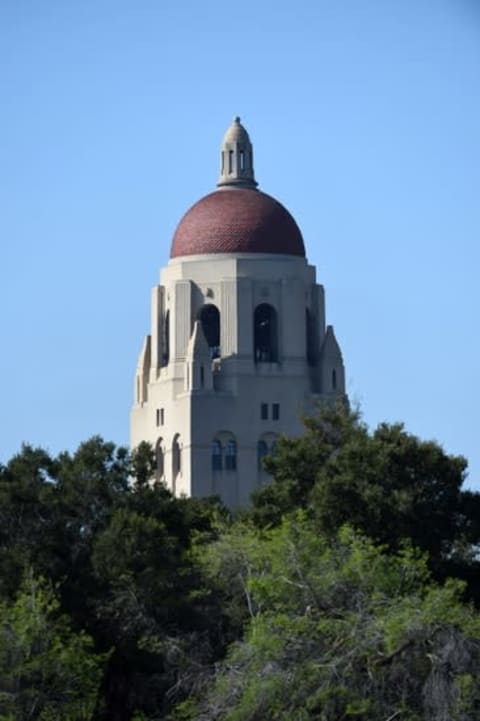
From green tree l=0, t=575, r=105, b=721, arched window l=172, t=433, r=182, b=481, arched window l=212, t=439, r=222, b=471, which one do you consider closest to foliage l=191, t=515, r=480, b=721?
green tree l=0, t=575, r=105, b=721

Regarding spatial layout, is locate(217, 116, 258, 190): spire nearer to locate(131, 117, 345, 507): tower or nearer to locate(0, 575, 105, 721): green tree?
locate(131, 117, 345, 507): tower

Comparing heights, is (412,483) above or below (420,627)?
above

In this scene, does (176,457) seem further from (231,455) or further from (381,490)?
(381,490)

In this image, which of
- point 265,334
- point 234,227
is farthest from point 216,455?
point 234,227

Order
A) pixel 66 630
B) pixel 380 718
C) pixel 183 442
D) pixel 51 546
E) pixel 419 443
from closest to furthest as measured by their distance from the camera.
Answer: pixel 380 718, pixel 66 630, pixel 51 546, pixel 419 443, pixel 183 442

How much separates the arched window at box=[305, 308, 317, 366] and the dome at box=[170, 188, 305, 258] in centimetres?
368

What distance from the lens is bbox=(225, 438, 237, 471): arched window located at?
15925cm

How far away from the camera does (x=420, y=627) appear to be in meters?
68.7

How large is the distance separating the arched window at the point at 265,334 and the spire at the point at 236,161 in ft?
25.8

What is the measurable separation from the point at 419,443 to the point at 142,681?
12960 mm

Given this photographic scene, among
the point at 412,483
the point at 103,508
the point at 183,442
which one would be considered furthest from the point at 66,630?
the point at 183,442

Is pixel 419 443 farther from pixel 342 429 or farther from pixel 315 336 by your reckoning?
pixel 315 336

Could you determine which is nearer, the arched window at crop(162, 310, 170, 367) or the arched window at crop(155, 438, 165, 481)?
the arched window at crop(155, 438, 165, 481)

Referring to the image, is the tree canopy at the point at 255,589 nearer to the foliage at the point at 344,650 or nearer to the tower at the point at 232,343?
the foliage at the point at 344,650
